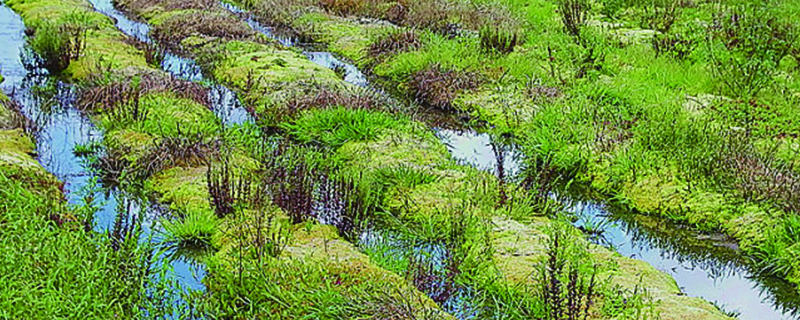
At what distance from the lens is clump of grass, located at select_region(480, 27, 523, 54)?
480 inches

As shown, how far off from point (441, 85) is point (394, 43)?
2.33 m

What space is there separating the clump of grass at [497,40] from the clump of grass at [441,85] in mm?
1307

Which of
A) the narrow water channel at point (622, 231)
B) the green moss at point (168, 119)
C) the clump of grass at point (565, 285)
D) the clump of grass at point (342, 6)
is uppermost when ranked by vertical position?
the clump of grass at point (565, 285)

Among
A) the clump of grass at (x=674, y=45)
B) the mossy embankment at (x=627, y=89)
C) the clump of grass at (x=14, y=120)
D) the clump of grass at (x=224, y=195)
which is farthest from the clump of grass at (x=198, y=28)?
the clump of grass at (x=224, y=195)

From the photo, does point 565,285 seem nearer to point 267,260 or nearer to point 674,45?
point 267,260

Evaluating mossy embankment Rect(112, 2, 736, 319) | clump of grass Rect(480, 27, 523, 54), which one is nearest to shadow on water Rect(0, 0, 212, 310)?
mossy embankment Rect(112, 2, 736, 319)

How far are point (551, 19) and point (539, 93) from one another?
4.79 meters

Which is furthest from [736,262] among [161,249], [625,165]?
[161,249]

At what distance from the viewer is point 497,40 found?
12.2 metres

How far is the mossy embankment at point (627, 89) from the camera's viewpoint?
7293 millimetres

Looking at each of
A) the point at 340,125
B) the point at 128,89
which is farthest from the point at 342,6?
the point at 340,125

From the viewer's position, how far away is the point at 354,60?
1325 centimetres

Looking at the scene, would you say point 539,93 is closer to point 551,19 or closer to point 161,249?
point 551,19

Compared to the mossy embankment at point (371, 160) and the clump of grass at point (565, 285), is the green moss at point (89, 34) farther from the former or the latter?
the clump of grass at point (565, 285)
